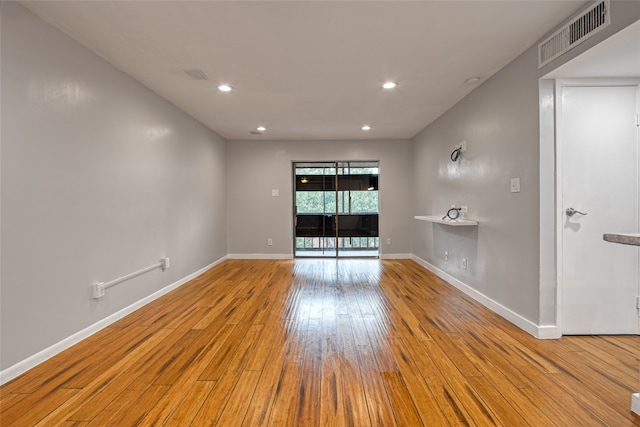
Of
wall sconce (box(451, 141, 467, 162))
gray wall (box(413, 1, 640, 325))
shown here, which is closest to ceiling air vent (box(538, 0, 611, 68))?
gray wall (box(413, 1, 640, 325))

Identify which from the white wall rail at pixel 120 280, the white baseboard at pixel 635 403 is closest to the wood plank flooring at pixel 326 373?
the white baseboard at pixel 635 403

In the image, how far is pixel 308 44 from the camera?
2512 millimetres

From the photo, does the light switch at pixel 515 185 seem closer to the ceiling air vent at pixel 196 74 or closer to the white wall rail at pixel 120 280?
the ceiling air vent at pixel 196 74

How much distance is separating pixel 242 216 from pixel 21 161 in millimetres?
4295

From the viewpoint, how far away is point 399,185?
620 centimetres

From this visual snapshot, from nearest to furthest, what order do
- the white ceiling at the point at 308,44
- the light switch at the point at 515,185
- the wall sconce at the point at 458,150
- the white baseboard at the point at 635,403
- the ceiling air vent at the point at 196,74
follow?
the white baseboard at the point at 635,403 → the white ceiling at the point at 308,44 → the light switch at the point at 515,185 → the ceiling air vent at the point at 196,74 → the wall sconce at the point at 458,150

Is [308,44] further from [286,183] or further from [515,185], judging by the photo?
[286,183]

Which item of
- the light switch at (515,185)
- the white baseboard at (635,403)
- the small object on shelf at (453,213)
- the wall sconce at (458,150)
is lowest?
the white baseboard at (635,403)

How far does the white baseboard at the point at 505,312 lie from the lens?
2.45m

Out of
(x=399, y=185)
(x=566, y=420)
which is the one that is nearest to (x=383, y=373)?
(x=566, y=420)

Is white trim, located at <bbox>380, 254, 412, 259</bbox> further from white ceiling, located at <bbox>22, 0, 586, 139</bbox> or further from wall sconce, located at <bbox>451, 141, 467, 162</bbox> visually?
white ceiling, located at <bbox>22, 0, 586, 139</bbox>

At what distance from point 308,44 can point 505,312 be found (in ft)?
9.56

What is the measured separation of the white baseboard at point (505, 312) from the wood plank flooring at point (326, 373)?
0.27ft

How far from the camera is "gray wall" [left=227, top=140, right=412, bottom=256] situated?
6195 millimetres
